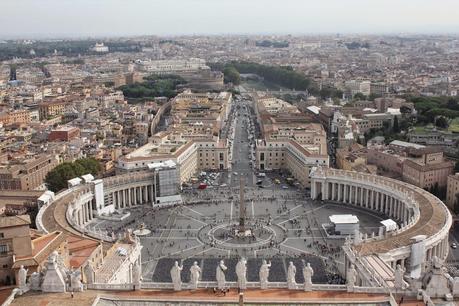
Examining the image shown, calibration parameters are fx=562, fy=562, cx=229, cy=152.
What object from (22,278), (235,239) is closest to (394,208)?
(235,239)

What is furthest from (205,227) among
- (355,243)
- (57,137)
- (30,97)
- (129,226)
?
(30,97)

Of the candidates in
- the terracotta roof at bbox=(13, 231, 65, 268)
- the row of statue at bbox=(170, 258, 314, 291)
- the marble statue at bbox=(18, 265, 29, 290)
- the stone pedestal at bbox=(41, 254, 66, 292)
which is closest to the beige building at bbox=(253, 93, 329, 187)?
the terracotta roof at bbox=(13, 231, 65, 268)

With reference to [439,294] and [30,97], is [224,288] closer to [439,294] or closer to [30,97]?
[439,294]

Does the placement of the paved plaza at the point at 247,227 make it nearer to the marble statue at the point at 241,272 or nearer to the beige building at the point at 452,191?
the beige building at the point at 452,191

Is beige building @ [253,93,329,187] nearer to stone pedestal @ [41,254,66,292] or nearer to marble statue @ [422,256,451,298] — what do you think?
marble statue @ [422,256,451,298]

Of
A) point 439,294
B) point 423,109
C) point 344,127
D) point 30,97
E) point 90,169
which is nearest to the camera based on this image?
point 439,294

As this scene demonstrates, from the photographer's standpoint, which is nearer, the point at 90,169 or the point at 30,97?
the point at 90,169
